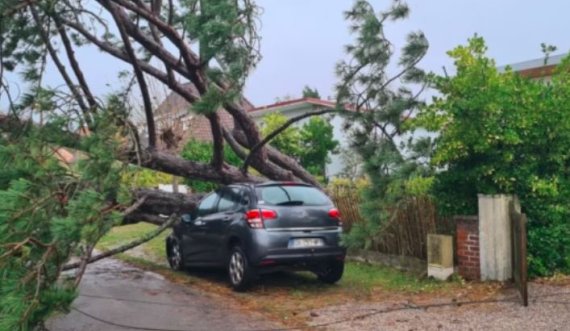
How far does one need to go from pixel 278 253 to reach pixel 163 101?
14330 mm

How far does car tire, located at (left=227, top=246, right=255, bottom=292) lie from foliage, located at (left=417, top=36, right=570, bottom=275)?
3.10 meters

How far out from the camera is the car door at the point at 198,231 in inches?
435

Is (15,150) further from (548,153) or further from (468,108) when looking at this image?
(548,153)

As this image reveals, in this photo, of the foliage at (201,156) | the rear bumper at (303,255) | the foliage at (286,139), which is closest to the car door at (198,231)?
the rear bumper at (303,255)

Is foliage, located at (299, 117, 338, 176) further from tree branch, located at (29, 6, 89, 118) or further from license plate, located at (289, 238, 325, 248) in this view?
license plate, located at (289, 238, 325, 248)

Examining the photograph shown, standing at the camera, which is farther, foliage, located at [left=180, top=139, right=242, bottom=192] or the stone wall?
foliage, located at [left=180, top=139, right=242, bottom=192]

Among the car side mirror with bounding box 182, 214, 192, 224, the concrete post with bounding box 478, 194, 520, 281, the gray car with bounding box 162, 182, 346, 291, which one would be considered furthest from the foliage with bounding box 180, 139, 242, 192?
the concrete post with bounding box 478, 194, 520, 281

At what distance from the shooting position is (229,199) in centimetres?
1059

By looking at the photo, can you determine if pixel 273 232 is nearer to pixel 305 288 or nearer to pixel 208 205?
pixel 305 288

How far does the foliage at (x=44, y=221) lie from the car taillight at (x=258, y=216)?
11.1ft

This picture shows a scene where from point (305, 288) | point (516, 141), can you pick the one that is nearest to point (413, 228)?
point (305, 288)

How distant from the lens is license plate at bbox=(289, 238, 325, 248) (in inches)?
378

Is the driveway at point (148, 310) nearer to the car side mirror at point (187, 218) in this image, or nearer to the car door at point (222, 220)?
the car door at point (222, 220)

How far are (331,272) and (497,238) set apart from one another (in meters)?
2.59
